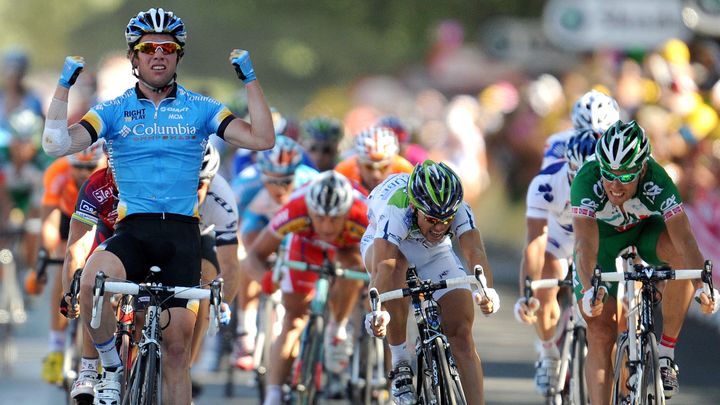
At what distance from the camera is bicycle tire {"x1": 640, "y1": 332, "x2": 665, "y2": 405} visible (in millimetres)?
10523

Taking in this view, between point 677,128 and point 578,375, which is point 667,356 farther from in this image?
point 677,128

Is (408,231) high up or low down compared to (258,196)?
down

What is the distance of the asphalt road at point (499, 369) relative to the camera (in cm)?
1502

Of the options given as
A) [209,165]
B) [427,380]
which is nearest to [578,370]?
[427,380]

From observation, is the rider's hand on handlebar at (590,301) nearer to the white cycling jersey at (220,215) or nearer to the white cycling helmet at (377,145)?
the white cycling jersey at (220,215)

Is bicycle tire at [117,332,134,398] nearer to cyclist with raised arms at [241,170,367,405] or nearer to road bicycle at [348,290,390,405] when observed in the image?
cyclist with raised arms at [241,170,367,405]

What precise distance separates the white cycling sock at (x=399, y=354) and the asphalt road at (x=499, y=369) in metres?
3.92

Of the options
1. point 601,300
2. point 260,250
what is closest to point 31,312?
point 260,250

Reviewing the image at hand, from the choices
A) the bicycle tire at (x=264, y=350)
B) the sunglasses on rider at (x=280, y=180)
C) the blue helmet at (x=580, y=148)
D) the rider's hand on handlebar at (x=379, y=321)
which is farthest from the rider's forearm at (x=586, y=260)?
the sunglasses on rider at (x=280, y=180)

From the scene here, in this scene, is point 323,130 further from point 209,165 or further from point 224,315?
point 224,315

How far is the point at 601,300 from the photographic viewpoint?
10.7 m

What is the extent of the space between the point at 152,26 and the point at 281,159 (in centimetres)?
447

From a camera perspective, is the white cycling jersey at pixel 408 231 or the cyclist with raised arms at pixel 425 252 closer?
the cyclist with raised arms at pixel 425 252

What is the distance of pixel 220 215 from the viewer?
1201 cm
